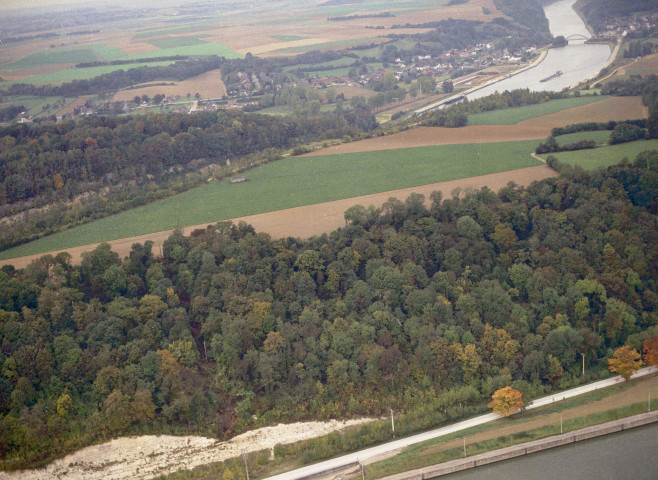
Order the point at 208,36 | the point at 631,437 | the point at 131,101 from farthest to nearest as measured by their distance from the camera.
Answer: the point at 208,36, the point at 131,101, the point at 631,437

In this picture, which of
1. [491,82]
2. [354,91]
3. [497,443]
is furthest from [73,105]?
[497,443]

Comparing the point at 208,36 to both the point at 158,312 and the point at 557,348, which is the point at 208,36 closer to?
the point at 158,312

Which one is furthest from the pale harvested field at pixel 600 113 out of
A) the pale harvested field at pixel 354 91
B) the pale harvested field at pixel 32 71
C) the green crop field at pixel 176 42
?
the green crop field at pixel 176 42

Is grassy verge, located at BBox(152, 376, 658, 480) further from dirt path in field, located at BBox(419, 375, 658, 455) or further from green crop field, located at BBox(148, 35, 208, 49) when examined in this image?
green crop field, located at BBox(148, 35, 208, 49)

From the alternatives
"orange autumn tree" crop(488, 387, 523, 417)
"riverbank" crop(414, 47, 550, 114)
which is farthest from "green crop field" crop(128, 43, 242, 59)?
"orange autumn tree" crop(488, 387, 523, 417)

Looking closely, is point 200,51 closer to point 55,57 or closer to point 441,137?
point 55,57

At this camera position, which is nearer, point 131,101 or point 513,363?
point 513,363

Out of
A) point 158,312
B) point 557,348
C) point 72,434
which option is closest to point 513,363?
point 557,348
